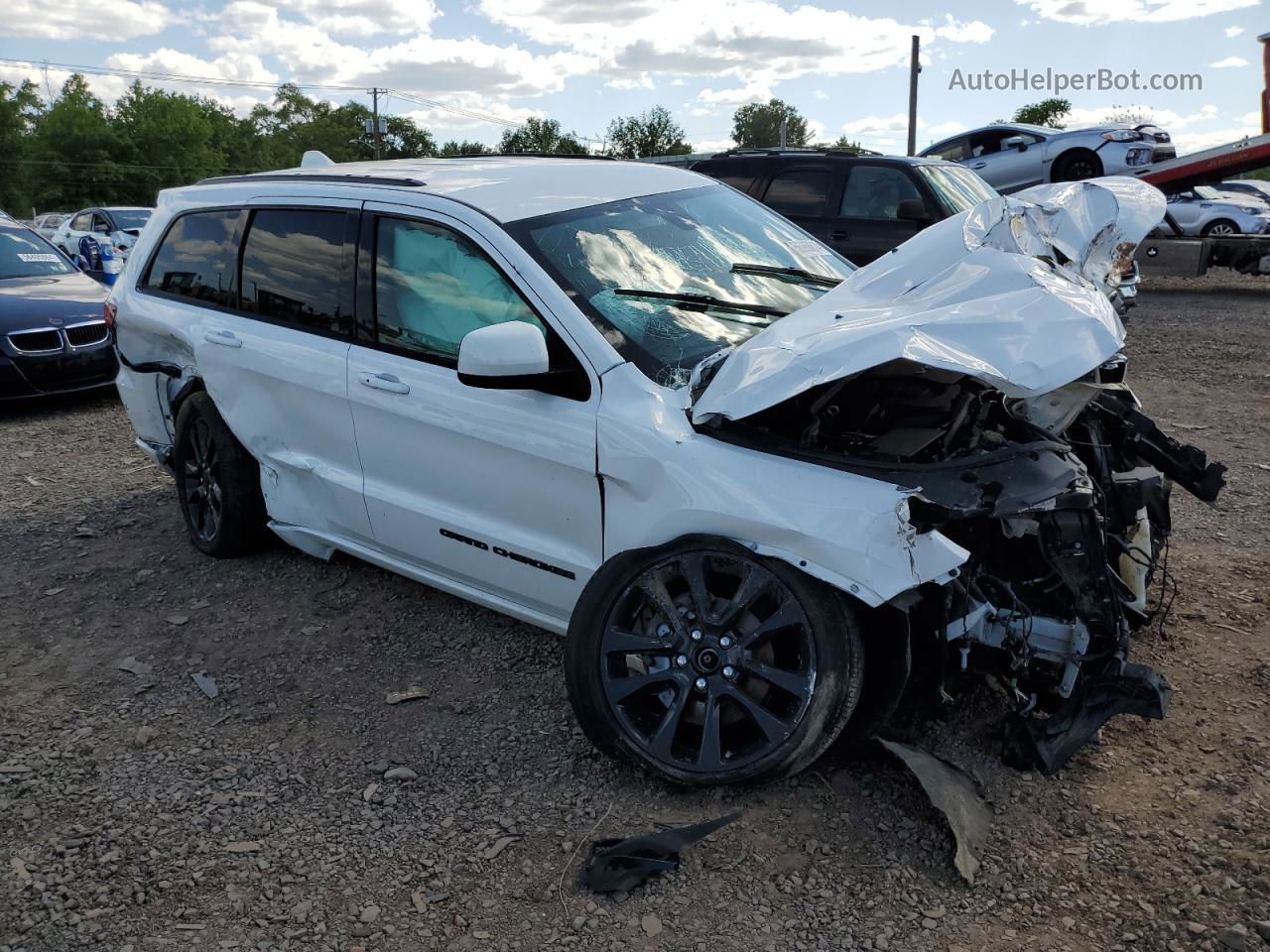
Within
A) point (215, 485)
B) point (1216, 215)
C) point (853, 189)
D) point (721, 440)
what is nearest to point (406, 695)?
point (721, 440)

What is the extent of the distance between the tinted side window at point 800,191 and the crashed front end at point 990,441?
697cm

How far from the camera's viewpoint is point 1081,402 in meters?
3.37

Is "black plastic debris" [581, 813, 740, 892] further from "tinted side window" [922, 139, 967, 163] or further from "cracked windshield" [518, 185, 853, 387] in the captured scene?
"tinted side window" [922, 139, 967, 163]

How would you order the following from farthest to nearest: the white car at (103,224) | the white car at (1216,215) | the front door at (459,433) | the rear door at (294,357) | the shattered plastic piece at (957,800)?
the white car at (1216,215) → the white car at (103,224) → the rear door at (294,357) → the front door at (459,433) → the shattered plastic piece at (957,800)

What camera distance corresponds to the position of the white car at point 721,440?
295 cm

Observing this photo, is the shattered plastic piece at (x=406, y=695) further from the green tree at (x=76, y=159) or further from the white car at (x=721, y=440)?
the green tree at (x=76, y=159)

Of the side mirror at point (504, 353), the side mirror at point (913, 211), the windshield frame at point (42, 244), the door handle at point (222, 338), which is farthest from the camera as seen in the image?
the windshield frame at point (42, 244)

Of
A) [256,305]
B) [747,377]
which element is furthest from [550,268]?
[256,305]

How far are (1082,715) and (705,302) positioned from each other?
1788mm

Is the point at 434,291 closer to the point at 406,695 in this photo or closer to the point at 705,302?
the point at 705,302

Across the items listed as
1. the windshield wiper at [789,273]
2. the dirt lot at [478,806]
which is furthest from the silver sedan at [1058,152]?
the windshield wiper at [789,273]

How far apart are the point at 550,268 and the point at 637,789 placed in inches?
67.3

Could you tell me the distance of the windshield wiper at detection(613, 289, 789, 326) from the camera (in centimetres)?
364

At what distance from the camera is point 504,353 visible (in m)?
3.24
